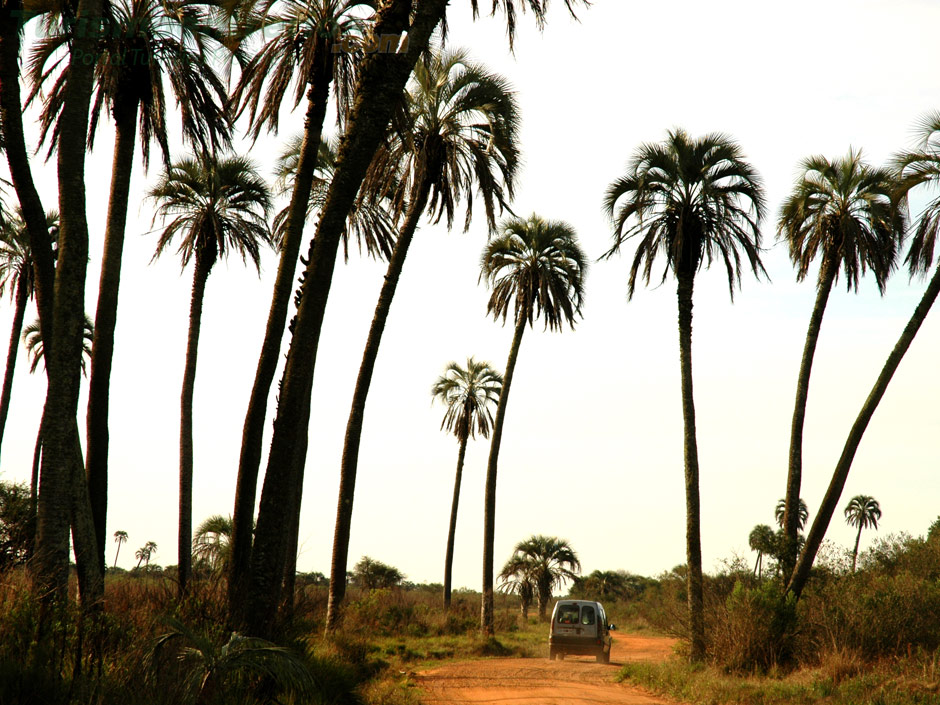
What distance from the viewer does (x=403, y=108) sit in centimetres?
1708

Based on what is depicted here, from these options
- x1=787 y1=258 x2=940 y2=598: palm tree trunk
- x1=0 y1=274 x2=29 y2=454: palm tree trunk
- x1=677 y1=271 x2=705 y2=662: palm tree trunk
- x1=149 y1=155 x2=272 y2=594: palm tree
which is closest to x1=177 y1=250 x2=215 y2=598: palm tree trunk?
x1=149 y1=155 x2=272 y2=594: palm tree

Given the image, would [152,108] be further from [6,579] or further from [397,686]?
[397,686]

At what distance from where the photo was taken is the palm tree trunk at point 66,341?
10.8m

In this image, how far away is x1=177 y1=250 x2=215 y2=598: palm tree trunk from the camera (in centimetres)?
2678

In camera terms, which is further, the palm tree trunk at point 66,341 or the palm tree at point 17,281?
the palm tree at point 17,281

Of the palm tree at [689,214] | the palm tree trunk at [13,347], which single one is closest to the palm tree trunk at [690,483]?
the palm tree at [689,214]

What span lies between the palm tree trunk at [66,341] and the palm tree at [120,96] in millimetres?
2814

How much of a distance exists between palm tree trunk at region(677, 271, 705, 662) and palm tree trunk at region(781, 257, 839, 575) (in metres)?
5.10

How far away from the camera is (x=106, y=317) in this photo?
51.7 feet

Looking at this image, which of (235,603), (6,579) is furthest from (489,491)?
(6,579)

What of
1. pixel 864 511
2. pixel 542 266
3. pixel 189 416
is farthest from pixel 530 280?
pixel 864 511

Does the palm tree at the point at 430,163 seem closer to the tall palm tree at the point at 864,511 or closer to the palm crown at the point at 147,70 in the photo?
the palm crown at the point at 147,70

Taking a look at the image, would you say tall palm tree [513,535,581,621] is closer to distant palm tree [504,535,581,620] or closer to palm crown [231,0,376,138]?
distant palm tree [504,535,581,620]

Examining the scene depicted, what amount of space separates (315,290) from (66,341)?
146 inches
